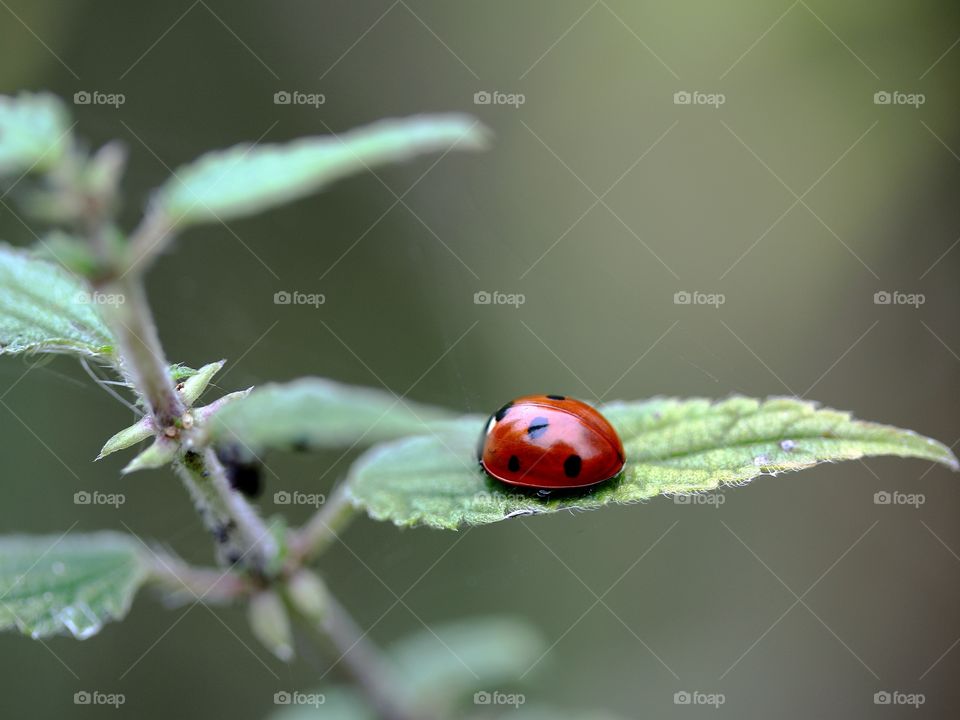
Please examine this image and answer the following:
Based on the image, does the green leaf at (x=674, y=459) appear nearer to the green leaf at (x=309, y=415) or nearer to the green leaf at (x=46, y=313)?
the green leaf at (x=309, y=415)

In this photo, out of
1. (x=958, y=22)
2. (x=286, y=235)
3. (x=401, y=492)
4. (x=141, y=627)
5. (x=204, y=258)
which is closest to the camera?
(x=401, y=492)

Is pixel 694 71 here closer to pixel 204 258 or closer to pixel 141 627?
pixel 204 258

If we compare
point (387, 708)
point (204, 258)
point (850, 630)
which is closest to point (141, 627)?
point (204, 258)

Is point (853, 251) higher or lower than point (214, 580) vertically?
higher

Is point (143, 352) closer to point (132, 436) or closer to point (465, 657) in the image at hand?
point (132, 436)

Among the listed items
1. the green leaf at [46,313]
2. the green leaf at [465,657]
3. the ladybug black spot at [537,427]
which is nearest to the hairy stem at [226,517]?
the green leaf at [46,313]

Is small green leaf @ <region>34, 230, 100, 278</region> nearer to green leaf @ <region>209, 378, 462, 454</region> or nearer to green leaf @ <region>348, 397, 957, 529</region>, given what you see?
green leaf @ <region>209, 378, 462, 454</region>

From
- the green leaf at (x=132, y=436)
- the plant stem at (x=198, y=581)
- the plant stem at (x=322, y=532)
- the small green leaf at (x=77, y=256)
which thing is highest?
the small green leaf at (x=77, y=256)
